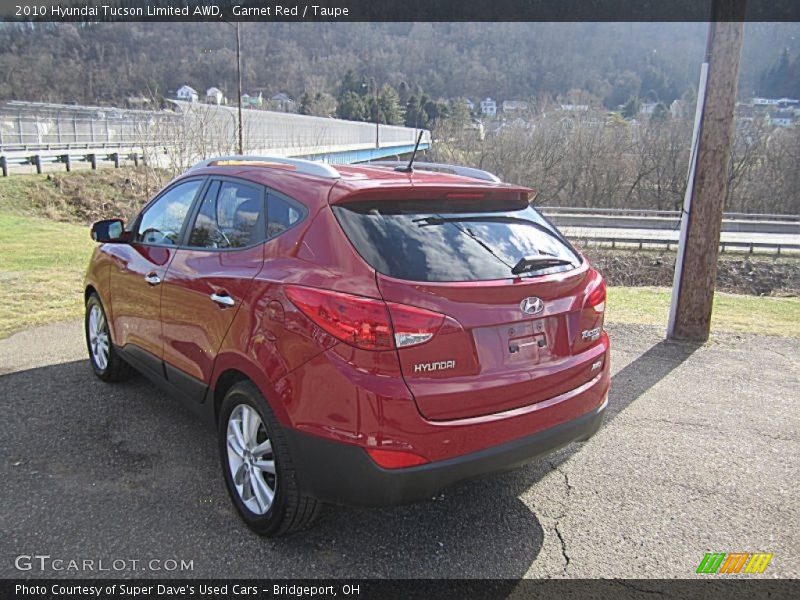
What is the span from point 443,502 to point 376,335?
1322 millimetres

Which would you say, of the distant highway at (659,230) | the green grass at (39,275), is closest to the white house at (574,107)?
the distant highway at (659,230)

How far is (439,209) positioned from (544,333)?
0.75 meters

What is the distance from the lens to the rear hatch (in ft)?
7.79

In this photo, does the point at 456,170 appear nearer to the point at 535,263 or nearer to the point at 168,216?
the point at 535,263

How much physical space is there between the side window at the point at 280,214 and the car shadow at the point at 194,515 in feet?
4.74

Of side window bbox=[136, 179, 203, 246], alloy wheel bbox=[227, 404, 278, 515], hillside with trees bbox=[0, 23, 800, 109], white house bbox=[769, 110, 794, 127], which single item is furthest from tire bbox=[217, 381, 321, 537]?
white house bbox=[769, 110, 794, 127]

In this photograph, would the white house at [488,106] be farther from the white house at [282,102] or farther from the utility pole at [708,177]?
the utility pole at [708,177]

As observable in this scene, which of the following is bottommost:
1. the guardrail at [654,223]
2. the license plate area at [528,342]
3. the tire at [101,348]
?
the guardrail at [654,223]

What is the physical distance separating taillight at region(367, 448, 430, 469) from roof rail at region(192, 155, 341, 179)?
1.28 meters

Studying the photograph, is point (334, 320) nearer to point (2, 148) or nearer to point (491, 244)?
point (491, 244)

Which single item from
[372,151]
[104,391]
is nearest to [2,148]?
[372,151]

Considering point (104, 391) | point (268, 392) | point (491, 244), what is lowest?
point (104, 391)

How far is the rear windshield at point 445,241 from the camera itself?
2.47 metres

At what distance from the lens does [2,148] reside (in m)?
29.3
